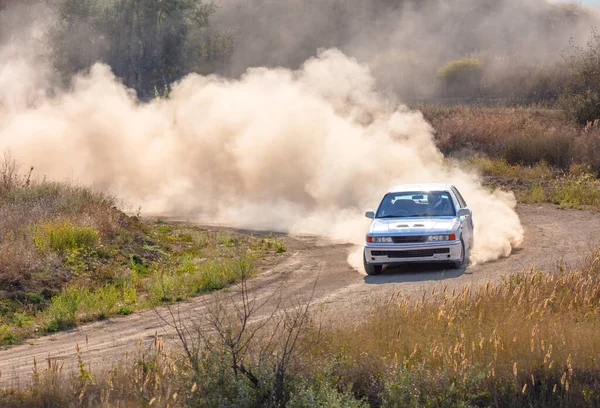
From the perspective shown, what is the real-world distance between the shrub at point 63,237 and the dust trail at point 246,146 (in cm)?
781

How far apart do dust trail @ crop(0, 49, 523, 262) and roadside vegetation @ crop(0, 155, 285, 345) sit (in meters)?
4.95

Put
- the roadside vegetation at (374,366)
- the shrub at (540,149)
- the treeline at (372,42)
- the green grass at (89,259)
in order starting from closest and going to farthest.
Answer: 1. the roadside vegetation at (374,366)
2. the green grass at (89,259)
3. the shrub at (540,149)
4. the treeline at (372,42)

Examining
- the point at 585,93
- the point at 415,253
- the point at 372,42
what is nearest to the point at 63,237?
the point at 415,253

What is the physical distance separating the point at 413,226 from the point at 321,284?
85.0 inches

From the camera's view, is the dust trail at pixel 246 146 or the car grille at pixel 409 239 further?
the dust trail at pixel 246 146

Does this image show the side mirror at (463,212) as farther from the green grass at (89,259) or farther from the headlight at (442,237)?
the green grass at (89,259)

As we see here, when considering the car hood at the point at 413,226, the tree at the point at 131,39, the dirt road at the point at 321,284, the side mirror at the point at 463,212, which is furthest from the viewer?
the tree at the point at 131,39

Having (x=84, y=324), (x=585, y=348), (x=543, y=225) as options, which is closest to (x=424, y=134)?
(x=543, y=225)

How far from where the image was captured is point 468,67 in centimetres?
6159

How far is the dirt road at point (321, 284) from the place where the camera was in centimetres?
1113

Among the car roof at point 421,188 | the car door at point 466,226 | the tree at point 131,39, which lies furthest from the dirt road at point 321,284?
the tree at point 131,39

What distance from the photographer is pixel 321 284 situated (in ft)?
52.5

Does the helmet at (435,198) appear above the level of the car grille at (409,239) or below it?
above

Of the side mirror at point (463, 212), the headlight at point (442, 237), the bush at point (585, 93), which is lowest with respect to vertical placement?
the headlight at point (442, 237)
